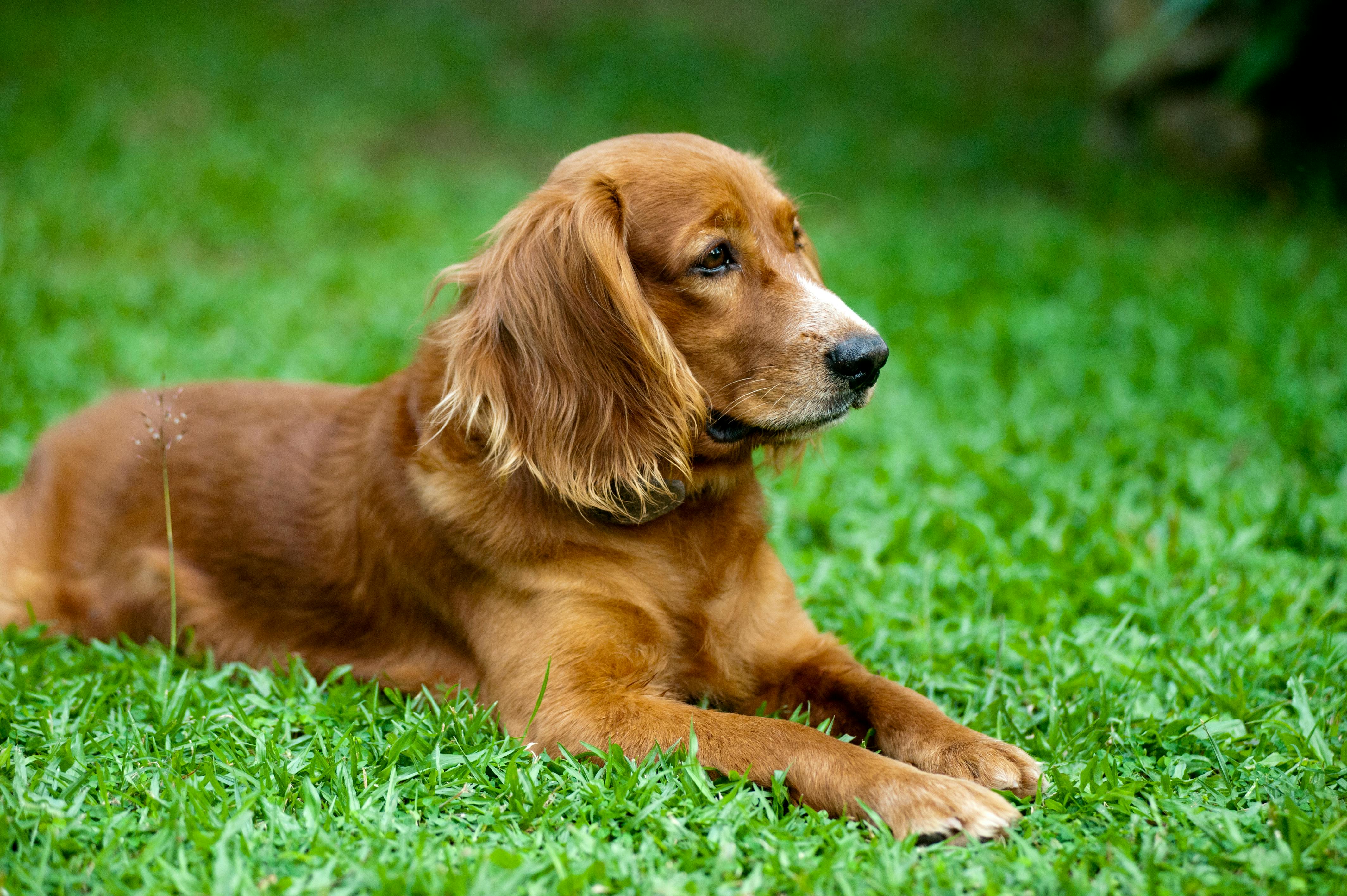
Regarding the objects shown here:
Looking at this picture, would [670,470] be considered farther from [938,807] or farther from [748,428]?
[938,807]

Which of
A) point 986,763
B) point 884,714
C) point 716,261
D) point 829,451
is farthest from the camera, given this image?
point 829,451

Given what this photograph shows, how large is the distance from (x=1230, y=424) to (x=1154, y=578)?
166 cm

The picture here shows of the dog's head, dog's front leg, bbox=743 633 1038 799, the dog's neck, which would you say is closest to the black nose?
the dog's head

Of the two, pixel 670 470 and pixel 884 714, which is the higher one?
pixel 670 470

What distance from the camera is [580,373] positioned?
2.93m

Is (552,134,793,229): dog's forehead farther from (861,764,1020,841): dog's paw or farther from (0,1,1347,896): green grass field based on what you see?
(861,764,1020,841): dog's paw

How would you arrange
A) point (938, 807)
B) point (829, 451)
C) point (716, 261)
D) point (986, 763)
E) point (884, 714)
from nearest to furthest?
point (938, 807) < point (986, 763) < point (884, 714) < point (716, 261) < point (829, 451)

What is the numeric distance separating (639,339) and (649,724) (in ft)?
3.25

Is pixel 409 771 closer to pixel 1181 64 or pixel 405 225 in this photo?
pixel 405 225

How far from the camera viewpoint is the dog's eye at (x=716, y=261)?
3016mm

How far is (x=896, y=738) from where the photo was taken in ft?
9.27

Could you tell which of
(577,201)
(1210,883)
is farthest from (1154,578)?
(577,201)

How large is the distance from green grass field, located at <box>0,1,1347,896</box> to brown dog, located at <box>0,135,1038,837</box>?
0.17 meters

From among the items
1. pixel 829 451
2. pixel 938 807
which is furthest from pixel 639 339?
pixel 829 451
